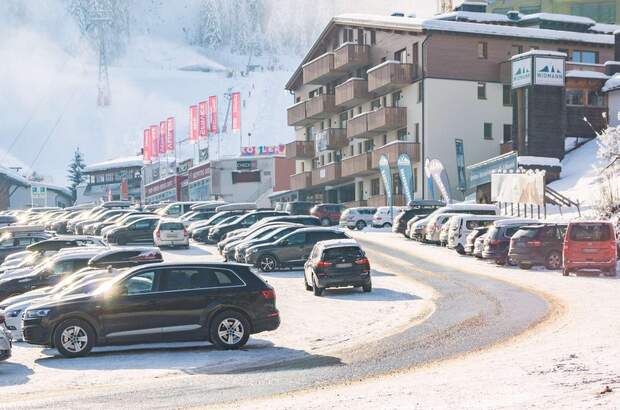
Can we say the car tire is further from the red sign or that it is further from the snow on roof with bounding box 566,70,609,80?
the red sign

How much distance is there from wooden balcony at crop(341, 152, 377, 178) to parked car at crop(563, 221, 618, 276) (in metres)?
40.5

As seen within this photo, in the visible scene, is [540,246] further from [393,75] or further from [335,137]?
[335,137]

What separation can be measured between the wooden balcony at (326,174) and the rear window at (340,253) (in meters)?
48.5

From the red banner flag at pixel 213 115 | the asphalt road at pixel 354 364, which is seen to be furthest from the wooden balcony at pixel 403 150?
the red banner flag at pixel 213 115

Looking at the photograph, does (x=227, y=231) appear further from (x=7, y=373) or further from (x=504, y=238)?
(x=7, y=373)

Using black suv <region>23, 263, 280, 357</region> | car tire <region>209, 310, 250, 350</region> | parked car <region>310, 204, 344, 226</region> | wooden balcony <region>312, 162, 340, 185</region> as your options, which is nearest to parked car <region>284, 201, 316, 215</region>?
parked car <region>310, 204, 344, 226</region>

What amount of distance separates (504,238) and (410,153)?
1226 inches

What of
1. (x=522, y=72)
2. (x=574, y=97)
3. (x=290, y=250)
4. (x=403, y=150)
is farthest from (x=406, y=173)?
(x=290, y=250)

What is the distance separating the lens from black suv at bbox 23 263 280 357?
20266 mm

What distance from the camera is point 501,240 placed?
122ft

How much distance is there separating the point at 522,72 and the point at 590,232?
3184 centimetres

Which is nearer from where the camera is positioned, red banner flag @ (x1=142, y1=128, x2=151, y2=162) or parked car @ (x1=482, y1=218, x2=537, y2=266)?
parked car @ (x1=482, y1=218, x2=537, y2=266)

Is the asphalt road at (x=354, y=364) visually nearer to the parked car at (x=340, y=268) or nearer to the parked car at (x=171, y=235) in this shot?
the parked car at (x=340, y=268)

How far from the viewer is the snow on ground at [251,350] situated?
17984 mm
